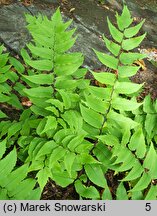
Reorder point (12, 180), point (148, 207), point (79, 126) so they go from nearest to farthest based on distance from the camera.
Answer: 1. point (12, 180)
2. point (148, 207)
3. point (79, 126)

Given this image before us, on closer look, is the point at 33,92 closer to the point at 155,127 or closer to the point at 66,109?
the point at 66,109

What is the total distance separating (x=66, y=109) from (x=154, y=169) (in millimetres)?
969

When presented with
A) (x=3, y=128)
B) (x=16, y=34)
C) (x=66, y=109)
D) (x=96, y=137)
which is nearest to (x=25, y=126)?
(x=3, y=128)

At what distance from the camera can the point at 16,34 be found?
507cm

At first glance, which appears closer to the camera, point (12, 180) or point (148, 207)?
point (12, 180)

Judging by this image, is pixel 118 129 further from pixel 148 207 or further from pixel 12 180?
pixel 12 180

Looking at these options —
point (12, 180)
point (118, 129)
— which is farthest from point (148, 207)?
point (12, 180)

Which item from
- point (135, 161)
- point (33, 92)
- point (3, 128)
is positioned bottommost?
point (3, 128)

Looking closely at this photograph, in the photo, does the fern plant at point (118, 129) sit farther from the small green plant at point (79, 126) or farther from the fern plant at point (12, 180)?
the fern plant at point (12, 180)

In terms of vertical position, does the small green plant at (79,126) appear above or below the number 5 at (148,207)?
above

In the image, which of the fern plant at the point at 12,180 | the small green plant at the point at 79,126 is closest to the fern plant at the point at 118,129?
the small green plant at the point at 79,126

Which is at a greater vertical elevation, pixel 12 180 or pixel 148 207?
pixel 12 180

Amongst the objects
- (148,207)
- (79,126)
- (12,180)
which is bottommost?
(148,207)

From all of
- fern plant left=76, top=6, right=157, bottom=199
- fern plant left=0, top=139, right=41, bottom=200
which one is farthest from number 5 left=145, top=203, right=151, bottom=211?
fern plant left=0, top=139, right=41, bottom=200
